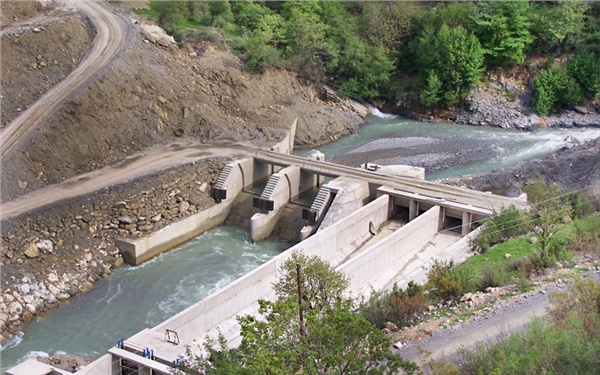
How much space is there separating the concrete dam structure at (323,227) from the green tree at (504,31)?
22.1 m

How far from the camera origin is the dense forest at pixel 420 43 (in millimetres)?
54625

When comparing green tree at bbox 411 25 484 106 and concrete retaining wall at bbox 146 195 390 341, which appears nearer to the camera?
concrete retaining wall at bbox 146 195 390 341

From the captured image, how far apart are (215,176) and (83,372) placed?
17107 mm

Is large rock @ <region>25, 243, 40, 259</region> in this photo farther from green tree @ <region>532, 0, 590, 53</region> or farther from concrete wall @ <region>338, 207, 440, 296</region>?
green tree @ <region>532, 0, 590, 53</region>

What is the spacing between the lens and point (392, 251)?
30938mm

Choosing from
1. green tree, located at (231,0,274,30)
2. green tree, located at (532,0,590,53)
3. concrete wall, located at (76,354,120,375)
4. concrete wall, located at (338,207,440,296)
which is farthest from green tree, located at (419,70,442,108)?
concrete wall, located at (76,354,120,375)

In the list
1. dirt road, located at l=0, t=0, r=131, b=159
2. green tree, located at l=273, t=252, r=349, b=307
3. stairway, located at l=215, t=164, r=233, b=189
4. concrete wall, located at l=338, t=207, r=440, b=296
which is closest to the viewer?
green tree, located at l=273, t=252, r=349, b=307

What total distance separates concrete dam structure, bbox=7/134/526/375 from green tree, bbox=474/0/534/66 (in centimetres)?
2211

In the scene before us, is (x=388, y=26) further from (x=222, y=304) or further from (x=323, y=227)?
(x=222, y=304)

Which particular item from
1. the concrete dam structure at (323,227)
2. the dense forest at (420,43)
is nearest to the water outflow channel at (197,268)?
the concrete dam structure at (323,227)

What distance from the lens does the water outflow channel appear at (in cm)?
2723

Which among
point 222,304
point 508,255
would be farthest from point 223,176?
point 508,255

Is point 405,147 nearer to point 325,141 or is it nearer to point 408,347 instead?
point 325,141

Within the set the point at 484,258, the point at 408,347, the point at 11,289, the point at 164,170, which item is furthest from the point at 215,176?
the point at 408,347
